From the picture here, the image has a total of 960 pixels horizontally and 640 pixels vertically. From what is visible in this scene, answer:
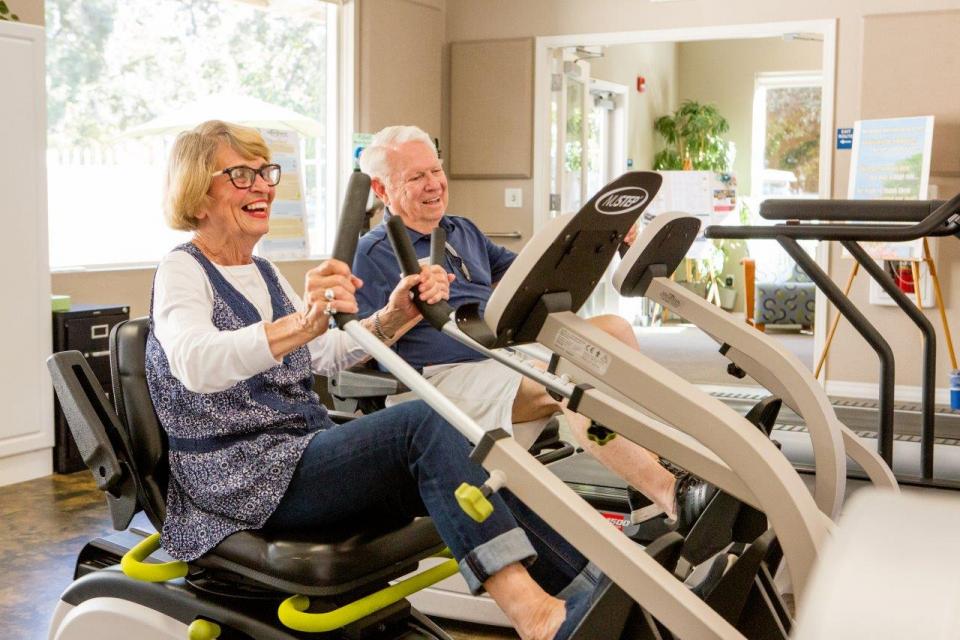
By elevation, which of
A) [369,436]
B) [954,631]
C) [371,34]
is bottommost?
[369,436]

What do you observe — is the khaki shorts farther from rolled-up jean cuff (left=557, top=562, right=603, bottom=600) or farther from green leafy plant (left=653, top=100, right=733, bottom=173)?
green leafy plant (left=653, top=100, right=733, bottom=173)

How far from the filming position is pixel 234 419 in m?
2.01

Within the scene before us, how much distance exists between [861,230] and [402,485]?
1447 mm

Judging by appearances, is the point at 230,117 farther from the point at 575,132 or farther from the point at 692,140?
the point at 692,140

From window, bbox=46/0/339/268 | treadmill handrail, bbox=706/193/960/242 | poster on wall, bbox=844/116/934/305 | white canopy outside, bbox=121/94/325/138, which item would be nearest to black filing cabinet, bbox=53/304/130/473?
window, bbox=46/0/339/268

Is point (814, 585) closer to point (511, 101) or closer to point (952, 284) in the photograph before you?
point (952, 284)

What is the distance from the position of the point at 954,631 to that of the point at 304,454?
1511 mm

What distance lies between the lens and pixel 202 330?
6.24 ft

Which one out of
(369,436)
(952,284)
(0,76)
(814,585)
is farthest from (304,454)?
(952,284)

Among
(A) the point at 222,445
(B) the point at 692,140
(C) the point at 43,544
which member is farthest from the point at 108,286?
(B) the point at 692,140

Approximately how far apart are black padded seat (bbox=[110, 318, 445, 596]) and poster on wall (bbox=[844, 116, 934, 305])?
450cm

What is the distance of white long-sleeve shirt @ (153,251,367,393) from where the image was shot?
6.00ft

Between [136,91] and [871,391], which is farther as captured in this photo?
[871,391]

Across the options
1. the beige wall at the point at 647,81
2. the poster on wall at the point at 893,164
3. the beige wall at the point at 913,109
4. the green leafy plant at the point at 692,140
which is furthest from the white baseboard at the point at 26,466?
the green leafy plant at the point at 692,140
